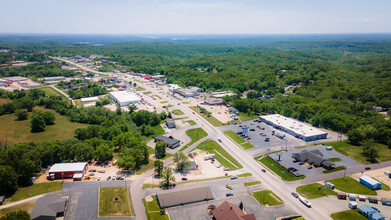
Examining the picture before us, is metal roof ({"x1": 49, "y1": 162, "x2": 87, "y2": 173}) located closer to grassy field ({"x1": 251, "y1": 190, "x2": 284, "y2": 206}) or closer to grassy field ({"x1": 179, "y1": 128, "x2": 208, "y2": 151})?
grassy field ({"x1": 179, "y1": 128, "x2": 208, "y2": 151})

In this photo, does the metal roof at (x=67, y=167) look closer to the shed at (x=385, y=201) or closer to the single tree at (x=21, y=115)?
the single tree at (x=21, y=115)

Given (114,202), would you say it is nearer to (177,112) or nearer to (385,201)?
(385,201)

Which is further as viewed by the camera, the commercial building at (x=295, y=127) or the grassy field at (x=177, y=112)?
the grassy field at (x=177, y=112)

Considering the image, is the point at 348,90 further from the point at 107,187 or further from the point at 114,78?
the point at 114,78

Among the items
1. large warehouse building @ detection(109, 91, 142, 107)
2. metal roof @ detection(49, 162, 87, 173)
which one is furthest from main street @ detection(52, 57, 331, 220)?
large warehouse building @ detection(109, 91, 142, 107)

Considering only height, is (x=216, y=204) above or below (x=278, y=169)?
below

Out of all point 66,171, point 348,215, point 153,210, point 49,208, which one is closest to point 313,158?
point 348,215

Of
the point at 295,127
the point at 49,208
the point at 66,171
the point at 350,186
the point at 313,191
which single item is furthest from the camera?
the point at 295,127

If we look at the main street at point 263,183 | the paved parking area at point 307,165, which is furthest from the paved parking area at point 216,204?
the paved parking area at point 307,165
